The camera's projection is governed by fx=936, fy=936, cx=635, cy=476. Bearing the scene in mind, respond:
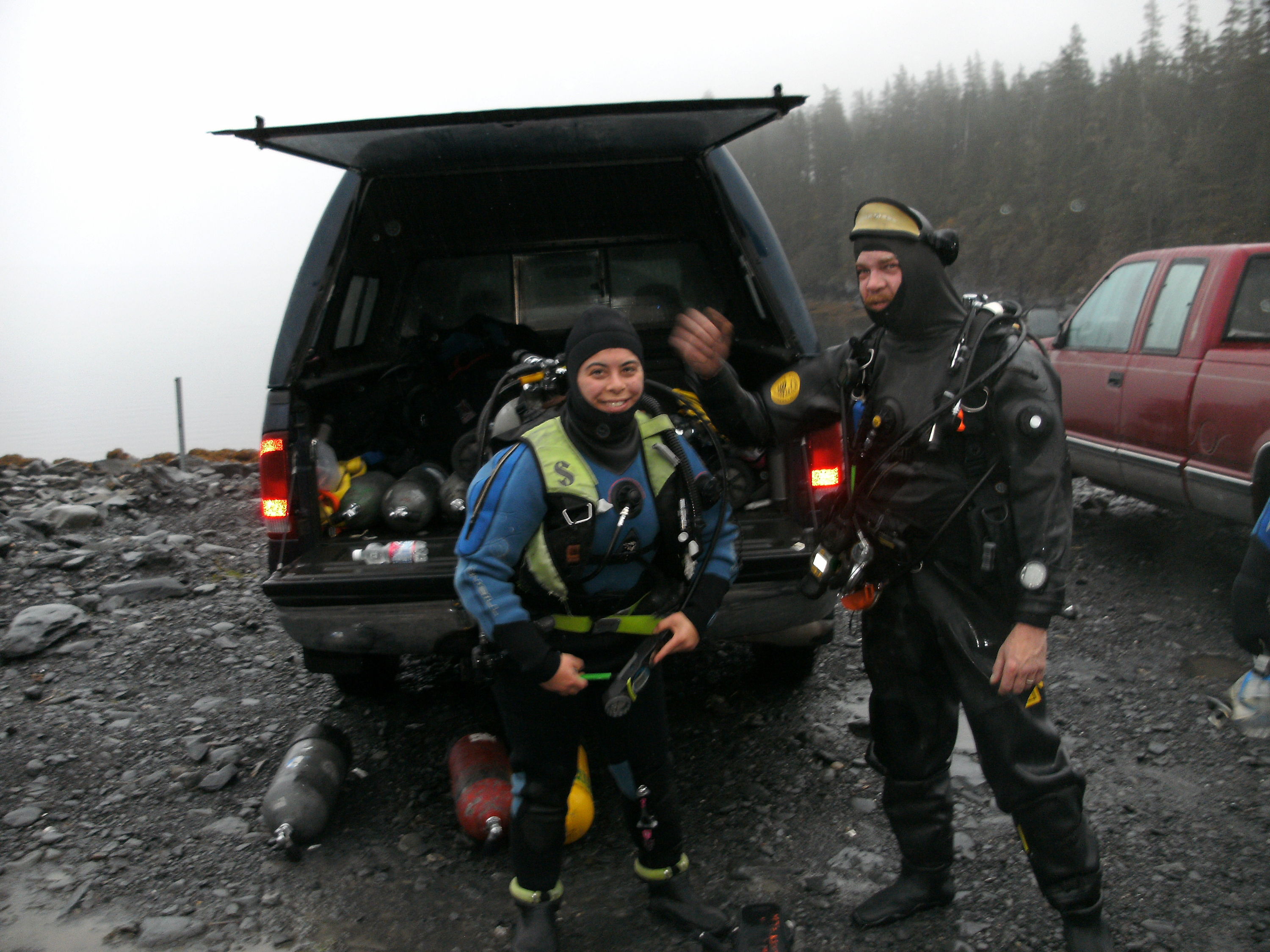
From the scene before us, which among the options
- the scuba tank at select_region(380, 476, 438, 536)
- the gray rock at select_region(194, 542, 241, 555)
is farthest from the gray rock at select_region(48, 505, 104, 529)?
A: the scuba tank at select_region(380, 476, 438, 536)

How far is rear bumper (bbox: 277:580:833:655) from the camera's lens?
3053mm

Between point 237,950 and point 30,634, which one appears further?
point 30,634

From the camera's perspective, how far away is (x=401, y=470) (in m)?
4.21

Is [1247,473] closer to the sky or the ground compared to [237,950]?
closer to the sky

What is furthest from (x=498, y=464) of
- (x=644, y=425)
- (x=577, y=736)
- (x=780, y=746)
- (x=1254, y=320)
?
(x=1254, y=320)

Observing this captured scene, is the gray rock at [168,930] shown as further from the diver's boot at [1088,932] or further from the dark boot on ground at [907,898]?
the diver's boot at [1088,932]

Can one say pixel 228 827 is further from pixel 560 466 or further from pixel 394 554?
pixel 560 466

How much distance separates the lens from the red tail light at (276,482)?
329 centimetres

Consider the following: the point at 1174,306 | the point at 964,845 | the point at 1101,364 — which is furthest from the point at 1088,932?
the point at 1101,364

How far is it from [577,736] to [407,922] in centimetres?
76

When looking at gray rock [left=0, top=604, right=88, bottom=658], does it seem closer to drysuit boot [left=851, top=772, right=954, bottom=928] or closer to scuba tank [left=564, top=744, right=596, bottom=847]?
scuba tank [left=564, top=744, right=596, bottom=847]

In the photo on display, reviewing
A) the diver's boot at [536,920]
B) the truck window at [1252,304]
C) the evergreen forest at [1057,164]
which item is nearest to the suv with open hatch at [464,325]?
the diver's boot at [536,920]

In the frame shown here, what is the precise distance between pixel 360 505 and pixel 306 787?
3.64ft

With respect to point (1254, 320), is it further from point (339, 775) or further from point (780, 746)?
point (339, 775)
